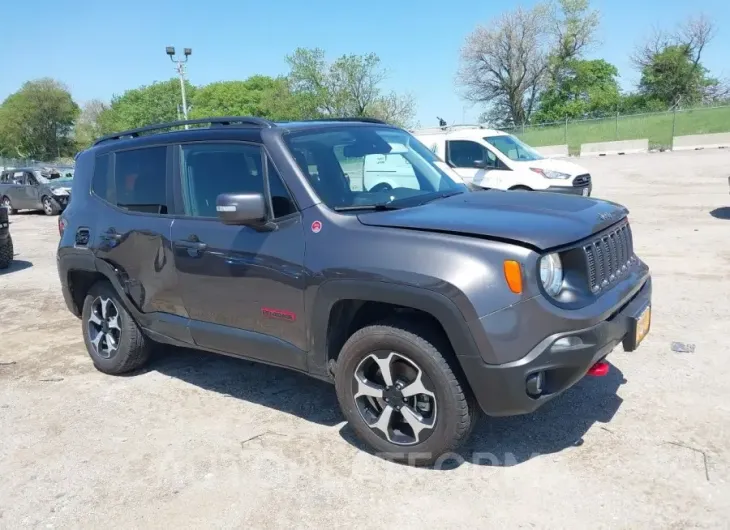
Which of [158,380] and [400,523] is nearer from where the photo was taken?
[400,523]

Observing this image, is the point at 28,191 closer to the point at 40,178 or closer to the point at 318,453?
the point at 40,178

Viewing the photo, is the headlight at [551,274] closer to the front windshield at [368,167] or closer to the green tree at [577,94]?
the front windshield at [368,167]

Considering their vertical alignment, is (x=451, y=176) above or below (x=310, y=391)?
above

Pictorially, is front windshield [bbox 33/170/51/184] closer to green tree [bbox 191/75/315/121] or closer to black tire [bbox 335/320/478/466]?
black tire [bbox 335/320/478/466]

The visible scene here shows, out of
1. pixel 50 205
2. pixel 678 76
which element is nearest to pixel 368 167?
pixel 50 205

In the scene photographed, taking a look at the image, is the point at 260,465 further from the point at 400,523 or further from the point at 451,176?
the point at 451,176

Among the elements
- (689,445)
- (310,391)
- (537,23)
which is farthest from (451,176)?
(537,23)

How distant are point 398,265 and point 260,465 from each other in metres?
1.44

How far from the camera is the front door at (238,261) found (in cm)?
382

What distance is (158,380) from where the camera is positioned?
520 cm

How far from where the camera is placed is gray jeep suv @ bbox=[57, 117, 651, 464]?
316 centimetres

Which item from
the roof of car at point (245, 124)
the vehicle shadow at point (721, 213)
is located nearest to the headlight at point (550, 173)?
the vehicle shadow at point (721, 213)

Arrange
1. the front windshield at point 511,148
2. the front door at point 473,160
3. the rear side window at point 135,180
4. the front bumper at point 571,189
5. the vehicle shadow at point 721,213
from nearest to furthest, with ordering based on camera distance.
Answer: the rear side window at point 135,180 < the vehicle shadow at point 721,213 < the front bumper at point 571,189 < the front door at point 473,160 < the front windshield at point 511,148

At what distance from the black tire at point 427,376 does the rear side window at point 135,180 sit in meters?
1.88
